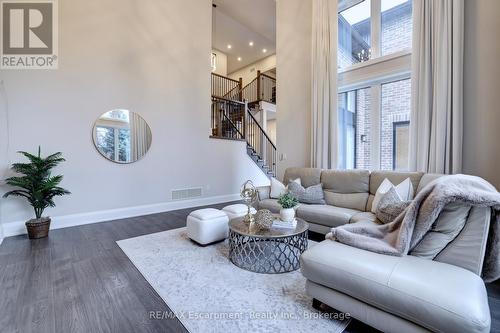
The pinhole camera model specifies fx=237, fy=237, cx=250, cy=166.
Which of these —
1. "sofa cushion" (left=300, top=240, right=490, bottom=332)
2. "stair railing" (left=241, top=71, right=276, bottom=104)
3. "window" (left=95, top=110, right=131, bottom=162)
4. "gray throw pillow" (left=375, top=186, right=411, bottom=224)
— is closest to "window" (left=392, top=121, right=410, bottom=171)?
"gray throw pillow" (left=375, top=186, right=411, bottom=224)

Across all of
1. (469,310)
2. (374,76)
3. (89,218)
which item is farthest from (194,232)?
(374,76)

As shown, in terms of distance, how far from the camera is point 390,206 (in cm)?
270

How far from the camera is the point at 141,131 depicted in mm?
4809

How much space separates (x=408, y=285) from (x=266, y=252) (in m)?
1.63

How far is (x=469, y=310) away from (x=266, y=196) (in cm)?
Answer: 310

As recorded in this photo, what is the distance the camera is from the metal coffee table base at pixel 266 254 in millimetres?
2453

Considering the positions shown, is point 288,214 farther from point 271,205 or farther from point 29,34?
point 29,34

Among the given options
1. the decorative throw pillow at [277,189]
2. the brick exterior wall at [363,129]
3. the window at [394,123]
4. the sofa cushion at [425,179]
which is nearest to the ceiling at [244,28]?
the brick exterior wall at [363,129]

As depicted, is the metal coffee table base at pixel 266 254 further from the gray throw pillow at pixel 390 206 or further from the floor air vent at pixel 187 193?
the floor air vent at pixel 187 193

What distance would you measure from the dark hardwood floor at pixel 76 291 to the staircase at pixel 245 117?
150 inches

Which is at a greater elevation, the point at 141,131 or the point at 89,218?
the point at 141,131

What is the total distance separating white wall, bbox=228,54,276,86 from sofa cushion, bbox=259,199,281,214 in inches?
312

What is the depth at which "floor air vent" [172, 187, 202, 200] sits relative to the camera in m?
5.32

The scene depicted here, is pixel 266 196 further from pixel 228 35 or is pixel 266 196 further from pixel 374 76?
pixel 228 35
